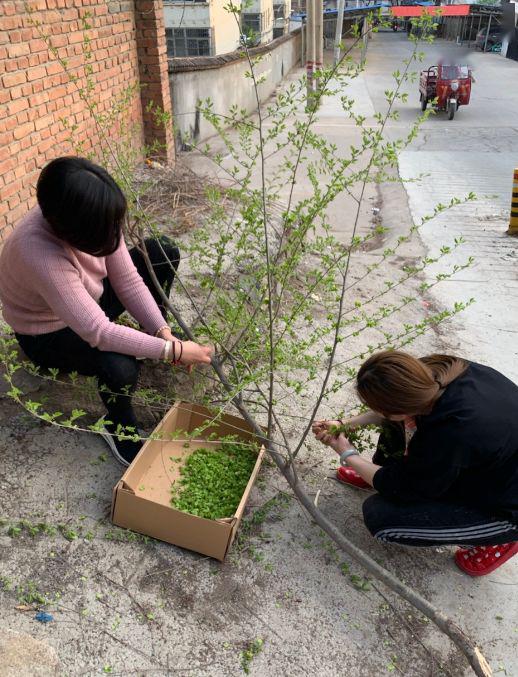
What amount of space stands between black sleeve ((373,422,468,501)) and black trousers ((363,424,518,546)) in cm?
6

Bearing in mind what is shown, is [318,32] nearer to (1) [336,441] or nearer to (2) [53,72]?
(2) [53,72]

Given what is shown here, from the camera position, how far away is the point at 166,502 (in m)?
2.30

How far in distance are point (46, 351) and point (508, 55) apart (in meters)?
29.5

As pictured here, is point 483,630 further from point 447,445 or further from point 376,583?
point 447,445

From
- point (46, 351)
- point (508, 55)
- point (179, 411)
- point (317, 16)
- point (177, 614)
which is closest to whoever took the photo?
point (177, 614)

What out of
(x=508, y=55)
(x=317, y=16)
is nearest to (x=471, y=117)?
(x=317, y=16)

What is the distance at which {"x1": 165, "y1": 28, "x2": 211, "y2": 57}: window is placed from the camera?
65.3 ft

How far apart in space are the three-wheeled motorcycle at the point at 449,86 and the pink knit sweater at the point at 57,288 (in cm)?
1185

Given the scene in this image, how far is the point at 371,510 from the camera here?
2162 millimetres

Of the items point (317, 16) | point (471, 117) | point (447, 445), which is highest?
point (317, 16)

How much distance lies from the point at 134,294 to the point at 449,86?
11986 millimetres

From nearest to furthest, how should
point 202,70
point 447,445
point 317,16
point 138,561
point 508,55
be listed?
point 447,445, point 138,561, point 202,70, point 317,16, point 508,55

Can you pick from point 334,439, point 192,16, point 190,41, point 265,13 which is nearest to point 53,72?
point 334,439

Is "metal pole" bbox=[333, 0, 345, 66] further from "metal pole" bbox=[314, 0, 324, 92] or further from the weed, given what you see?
the weed
